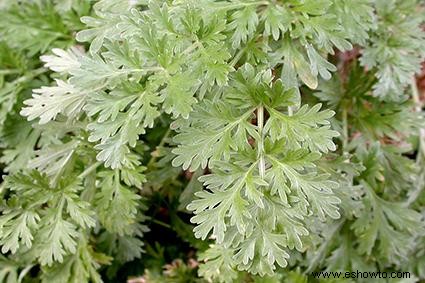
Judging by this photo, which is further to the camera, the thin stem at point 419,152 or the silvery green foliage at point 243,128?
the thin stem at point 419,152

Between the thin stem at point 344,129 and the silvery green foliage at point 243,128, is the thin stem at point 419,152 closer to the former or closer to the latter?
the silvery green foliage at point 243,128

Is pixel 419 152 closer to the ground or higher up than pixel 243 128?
closer to the ground

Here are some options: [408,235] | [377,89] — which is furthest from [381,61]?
[408,235]

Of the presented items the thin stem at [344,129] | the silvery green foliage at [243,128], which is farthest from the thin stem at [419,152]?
the thin stem at [344,129]

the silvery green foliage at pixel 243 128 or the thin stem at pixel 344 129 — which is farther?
the thin stem at pixel 344 129

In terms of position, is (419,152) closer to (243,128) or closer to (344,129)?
(344,129)

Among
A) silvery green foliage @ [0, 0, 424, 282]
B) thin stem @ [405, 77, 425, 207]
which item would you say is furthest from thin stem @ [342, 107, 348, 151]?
thin stem @ [405, 77, 425, 207]

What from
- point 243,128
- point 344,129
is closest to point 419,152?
point 344,129

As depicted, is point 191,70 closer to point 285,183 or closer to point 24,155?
point 285,183

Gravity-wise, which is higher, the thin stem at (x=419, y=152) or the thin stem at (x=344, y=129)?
the thin stem at (x=344, y=129)
